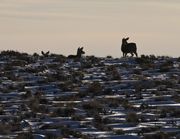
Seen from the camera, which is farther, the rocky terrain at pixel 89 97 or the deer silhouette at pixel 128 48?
the deer silhouette at pixel 128 48

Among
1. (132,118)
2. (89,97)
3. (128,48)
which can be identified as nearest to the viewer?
(132,118)

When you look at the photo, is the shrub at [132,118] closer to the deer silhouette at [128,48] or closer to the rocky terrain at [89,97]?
the rocky terrain at [89,97]

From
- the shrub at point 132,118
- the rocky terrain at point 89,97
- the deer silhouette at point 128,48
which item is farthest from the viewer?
the deer silhouette at point 128,48

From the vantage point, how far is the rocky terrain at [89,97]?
15078 millimetres

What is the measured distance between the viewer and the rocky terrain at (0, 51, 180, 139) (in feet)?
49.5

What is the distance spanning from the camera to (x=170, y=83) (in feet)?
74.1

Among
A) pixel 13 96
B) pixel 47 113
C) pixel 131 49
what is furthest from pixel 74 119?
pixel 131 49

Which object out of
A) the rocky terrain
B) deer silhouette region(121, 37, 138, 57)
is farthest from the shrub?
deer silhouette region(121, 37, 138, 57)

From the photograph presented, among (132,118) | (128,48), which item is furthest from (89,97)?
(128,48)

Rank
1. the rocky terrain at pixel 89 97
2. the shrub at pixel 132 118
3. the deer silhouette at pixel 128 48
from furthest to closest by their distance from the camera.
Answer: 1. the deer silhouette at pixel 128 48
2. the shrub at pixel 132 118
3. the rocky terrain at pixel 89 97

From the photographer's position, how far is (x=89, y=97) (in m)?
20.2

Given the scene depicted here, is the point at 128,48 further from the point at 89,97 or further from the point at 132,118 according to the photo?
the point at 132,118

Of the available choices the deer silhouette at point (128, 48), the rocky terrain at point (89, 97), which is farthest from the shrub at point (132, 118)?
the deer silhouette at point (128, 48)

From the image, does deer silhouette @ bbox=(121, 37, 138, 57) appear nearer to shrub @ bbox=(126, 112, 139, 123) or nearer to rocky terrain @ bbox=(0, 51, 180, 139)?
rocky terrain @ bbox=(0, 51, 180, 139)
